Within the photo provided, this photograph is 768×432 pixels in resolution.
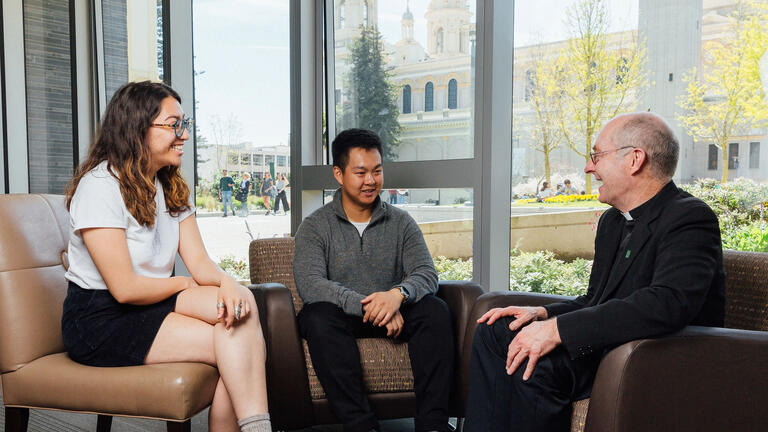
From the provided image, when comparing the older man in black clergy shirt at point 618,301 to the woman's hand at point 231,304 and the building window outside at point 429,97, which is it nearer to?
the woman's hand at point 231,304

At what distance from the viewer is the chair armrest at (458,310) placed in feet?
7.21

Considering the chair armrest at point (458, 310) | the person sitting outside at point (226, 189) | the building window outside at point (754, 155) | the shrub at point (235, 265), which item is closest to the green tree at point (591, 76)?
the building window outside at point (754, 155)

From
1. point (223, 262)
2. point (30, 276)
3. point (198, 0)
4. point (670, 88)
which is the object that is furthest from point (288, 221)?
point (670, 88)

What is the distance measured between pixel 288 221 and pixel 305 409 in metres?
1.64

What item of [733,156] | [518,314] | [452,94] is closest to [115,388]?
[518,314]

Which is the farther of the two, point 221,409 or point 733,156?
point 733,156

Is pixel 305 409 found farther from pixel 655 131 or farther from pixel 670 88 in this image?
pixel 670 88

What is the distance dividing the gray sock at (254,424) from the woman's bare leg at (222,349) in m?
0.01

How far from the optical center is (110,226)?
171 cm

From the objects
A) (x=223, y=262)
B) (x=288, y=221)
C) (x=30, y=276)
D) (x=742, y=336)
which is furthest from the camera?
(x=223, y=262)

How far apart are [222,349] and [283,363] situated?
0.39 metres

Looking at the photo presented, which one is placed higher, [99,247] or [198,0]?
[198,0]

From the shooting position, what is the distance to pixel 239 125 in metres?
3.78

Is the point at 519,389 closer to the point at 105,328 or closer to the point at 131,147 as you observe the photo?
the point at 105,328
